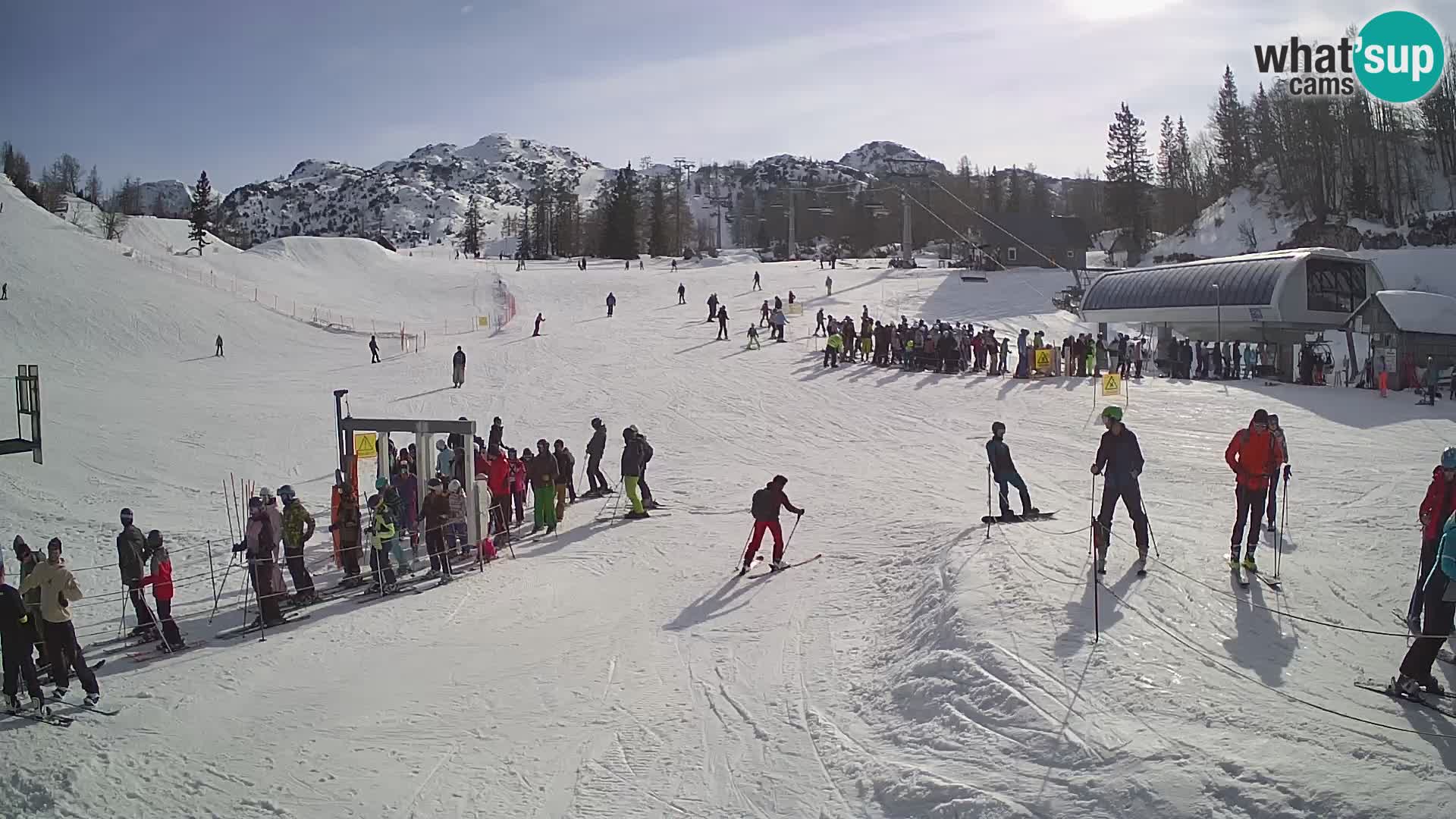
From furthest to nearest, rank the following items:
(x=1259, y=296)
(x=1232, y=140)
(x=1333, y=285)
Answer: (x=1232, y=140) → (x=1333, y=285) → (x=1259, y=296)

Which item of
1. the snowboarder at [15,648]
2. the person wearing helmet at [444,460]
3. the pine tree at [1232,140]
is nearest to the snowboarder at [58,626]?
the snowboarder at [15,648]

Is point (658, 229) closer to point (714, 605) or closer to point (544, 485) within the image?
point (544, 485)

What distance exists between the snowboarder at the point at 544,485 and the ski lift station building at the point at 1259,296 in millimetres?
25625

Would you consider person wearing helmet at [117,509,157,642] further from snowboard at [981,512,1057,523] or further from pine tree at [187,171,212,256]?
pine tree at [187,171,212,256]

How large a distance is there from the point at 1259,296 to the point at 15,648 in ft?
119

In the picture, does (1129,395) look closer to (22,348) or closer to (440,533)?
(440,533)

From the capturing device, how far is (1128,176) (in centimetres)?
7944

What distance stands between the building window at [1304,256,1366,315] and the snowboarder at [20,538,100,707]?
122 feet

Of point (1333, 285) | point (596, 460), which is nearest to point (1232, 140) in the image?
point (1333, 285)

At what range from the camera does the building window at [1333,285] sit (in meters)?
33.8

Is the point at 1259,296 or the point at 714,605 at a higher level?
the point at 1259,296

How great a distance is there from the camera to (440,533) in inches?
511

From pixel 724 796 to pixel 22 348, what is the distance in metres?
35.1

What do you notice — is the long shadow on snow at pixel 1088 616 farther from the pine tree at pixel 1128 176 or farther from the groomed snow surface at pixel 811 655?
the pine tree at pixel 1128 176
